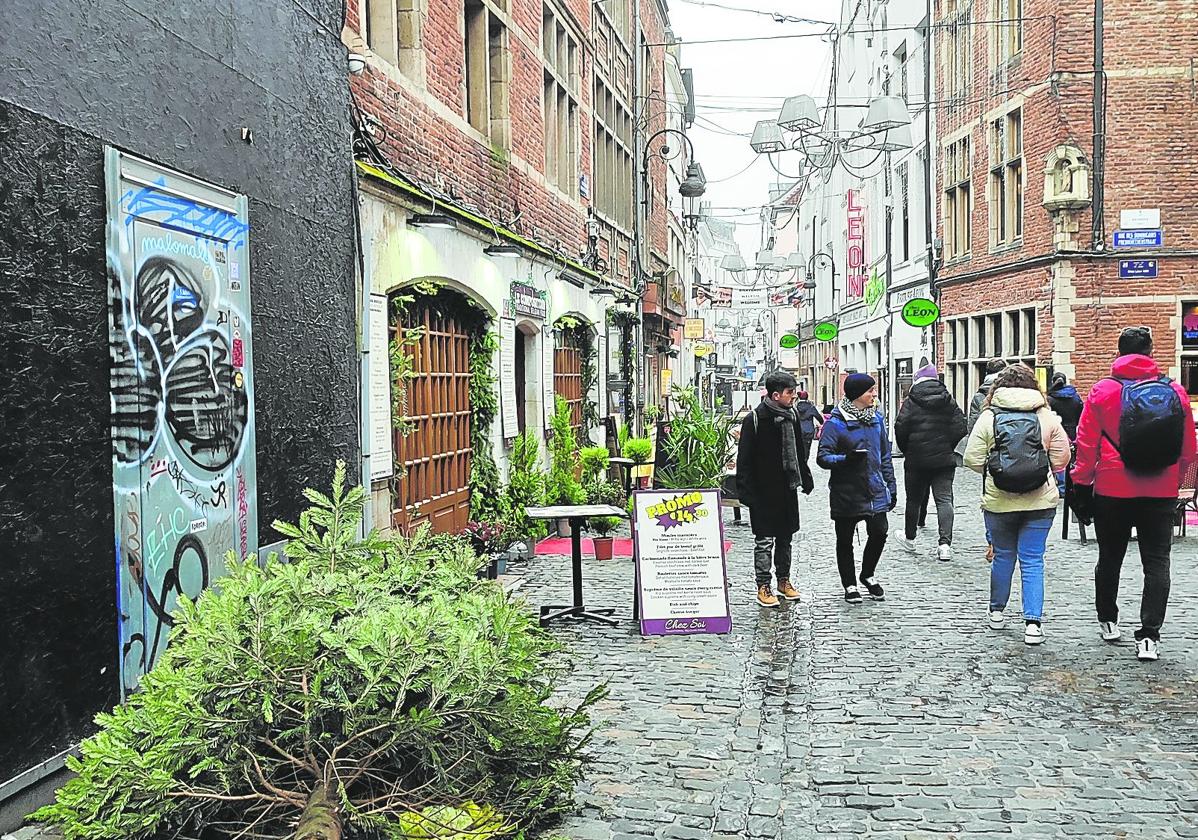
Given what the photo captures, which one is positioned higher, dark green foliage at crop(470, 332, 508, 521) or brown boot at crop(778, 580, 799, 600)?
dark green foliage at crop(470, 332, 508, 521)

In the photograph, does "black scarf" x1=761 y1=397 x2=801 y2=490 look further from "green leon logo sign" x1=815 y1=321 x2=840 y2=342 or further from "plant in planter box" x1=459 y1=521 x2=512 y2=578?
"green leon logo sign" x1=815 y1=321 x2=840 y2=342

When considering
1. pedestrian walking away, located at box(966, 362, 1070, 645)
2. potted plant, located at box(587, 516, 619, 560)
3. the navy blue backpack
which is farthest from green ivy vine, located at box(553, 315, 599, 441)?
the navy blue backpack

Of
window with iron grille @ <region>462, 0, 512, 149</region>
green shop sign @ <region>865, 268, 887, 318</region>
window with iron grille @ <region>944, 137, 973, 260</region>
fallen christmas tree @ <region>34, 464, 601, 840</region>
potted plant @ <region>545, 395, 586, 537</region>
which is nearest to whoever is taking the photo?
fallen christmas tree @ <region>34, 464, 601, 840</region>

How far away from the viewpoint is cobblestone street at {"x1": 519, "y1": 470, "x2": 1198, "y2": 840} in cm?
484

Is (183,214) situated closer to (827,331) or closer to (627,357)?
(627,357)

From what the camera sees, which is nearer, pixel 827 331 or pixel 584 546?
pixel 584 546

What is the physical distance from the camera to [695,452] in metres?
13.5

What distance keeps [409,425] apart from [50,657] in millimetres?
5781

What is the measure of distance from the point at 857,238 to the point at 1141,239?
22.4m

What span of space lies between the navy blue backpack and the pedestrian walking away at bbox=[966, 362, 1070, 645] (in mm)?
551

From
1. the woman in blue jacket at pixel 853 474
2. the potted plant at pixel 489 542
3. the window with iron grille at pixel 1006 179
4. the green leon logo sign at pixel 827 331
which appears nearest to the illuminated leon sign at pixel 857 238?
the green leon logo sign at pixel 827 331

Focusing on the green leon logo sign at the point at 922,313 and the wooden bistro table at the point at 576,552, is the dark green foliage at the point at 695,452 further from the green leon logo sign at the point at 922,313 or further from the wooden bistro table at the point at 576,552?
the green leon logo sign at the point at 922,313

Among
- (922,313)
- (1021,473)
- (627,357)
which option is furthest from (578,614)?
(922,313)

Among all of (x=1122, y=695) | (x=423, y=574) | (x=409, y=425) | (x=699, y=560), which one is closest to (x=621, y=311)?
(x=409, y=425)
